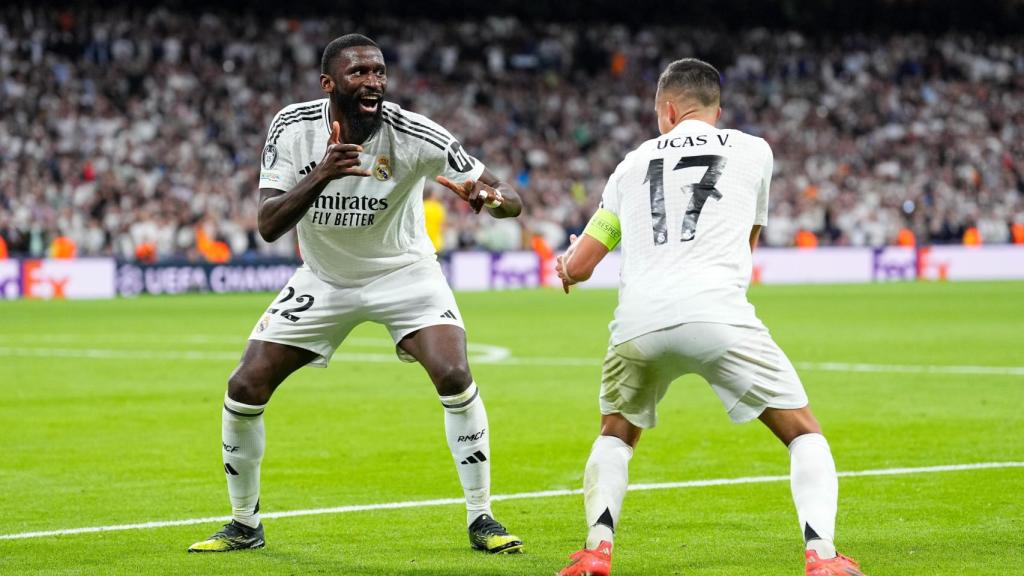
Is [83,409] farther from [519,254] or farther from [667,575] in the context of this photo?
[519,254]

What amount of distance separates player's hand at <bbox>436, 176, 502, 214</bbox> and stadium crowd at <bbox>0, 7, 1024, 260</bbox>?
86.0 ft

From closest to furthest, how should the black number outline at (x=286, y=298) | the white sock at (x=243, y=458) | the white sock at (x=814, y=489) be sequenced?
the white sock at (x=814, y=489)
the white sock at (x=243, y=458)
the black number outline at (x=286, y=298)

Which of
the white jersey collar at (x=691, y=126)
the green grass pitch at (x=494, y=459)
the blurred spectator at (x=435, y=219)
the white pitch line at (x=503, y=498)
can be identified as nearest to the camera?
the white jersey collar at (x=691, y=126)

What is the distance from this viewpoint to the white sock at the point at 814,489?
211 inches

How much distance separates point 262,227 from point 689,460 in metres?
4.09

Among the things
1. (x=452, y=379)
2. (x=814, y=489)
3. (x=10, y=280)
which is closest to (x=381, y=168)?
(x=452, y=379)

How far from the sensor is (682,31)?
47.4 meters

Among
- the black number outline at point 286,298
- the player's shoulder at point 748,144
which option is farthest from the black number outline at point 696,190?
the black number outline at point 286,298

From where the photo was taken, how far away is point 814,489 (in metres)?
5.45

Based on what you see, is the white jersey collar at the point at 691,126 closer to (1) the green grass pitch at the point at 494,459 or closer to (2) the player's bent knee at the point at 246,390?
(1) the green grass pitch at the point at 494,459

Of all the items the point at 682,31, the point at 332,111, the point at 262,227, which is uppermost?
the point at 682,31

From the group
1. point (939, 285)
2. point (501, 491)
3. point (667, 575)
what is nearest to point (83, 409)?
point (501, 491)

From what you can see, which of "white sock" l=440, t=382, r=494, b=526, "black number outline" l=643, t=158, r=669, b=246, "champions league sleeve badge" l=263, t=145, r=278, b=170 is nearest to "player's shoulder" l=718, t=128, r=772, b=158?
"black number outline" l=643, t=158, r=669, b=246

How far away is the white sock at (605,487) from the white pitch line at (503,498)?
7.47ft
